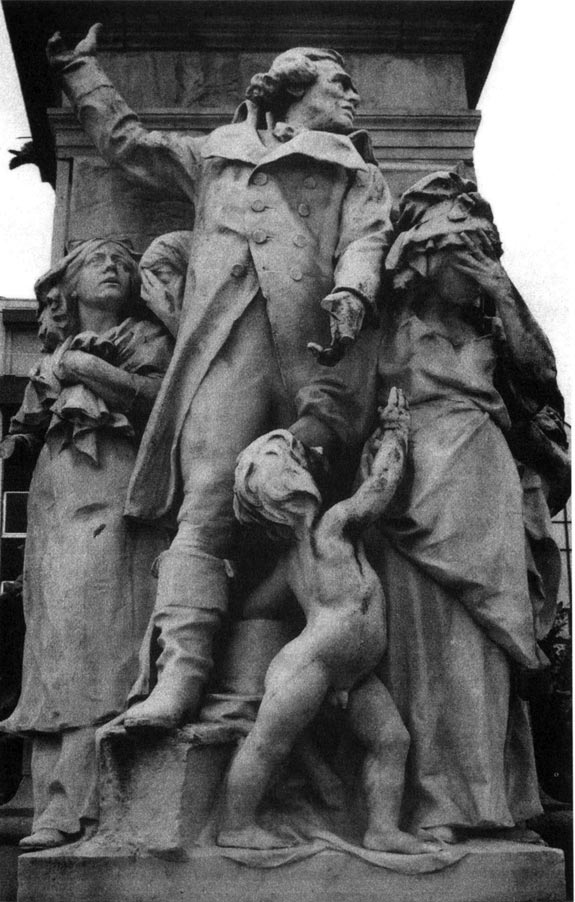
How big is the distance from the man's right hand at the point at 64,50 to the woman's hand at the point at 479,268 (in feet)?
8.18

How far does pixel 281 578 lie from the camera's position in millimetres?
6578

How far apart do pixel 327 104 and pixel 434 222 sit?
→ 100cm

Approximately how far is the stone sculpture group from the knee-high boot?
0.01m

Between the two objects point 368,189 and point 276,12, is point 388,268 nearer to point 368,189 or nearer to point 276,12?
point 368,189

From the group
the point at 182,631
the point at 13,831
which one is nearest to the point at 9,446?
the point at 182,631

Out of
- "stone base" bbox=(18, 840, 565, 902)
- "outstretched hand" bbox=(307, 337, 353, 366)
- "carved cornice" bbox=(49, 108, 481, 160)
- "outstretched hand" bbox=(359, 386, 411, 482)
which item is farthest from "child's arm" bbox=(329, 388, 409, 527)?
"carved cornice" bbox=(49, 108, 481, 160)

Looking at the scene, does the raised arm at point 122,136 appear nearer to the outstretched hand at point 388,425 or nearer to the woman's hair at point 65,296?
the woman's hair at point 65,296

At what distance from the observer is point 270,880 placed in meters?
5.87

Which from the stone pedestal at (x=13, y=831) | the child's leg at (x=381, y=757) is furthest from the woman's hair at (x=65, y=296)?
the child's leg at (x=381, y=757)

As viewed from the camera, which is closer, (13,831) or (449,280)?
(13,831)

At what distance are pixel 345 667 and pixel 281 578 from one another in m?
0.58

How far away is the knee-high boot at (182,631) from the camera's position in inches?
240

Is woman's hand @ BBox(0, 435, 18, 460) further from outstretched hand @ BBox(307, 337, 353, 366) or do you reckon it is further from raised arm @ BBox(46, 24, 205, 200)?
outstretched hand @ BBox(307, 337, 353, 366)

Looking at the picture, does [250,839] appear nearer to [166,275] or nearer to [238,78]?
[166,275]
